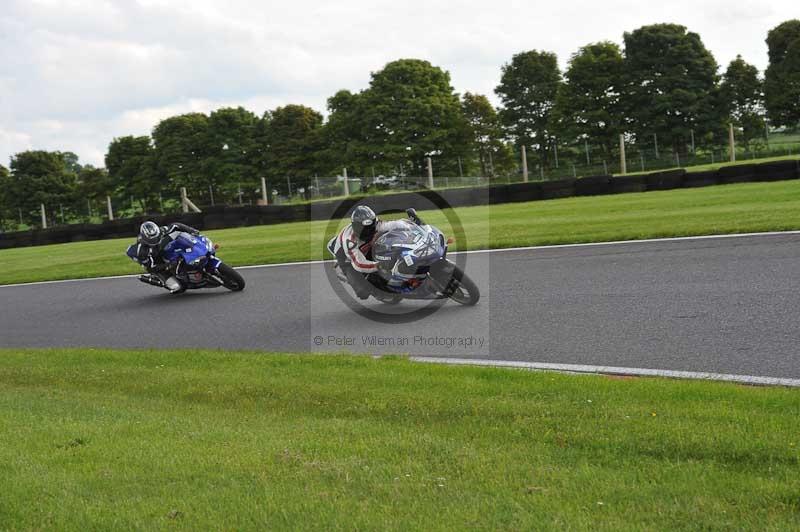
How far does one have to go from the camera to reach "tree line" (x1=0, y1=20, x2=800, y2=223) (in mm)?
48500

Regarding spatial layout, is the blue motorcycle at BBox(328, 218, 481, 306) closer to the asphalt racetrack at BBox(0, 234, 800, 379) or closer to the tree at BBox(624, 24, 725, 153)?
the asphalt racetrack at BBox(0, 234, 800, 379)

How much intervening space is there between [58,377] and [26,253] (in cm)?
1799

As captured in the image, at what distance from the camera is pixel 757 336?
631 cm

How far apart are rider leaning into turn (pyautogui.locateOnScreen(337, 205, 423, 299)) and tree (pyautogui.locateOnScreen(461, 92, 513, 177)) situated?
47.4m

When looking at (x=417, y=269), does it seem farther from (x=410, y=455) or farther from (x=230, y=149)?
(x=230, y=149)

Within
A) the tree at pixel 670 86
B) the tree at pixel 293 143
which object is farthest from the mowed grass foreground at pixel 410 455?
the tree at pixel 293 143

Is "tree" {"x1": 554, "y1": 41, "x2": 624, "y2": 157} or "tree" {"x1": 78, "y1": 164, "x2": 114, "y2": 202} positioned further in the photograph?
"tree" {"x1": 78, "y1": 164, "x2": 114, "y2": 202}

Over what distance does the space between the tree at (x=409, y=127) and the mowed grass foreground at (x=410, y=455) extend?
48.2 meters

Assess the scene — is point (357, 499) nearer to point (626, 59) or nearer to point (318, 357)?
point (318, 357)

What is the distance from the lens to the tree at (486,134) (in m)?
55.9

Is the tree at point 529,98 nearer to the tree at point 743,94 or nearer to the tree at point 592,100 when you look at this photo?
the tree at point 592,100

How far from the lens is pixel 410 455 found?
161 inches

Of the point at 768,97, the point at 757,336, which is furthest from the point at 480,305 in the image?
the point at 768,97

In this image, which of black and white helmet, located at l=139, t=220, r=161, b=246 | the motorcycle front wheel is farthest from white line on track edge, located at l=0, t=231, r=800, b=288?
the motorcycle front wheel
